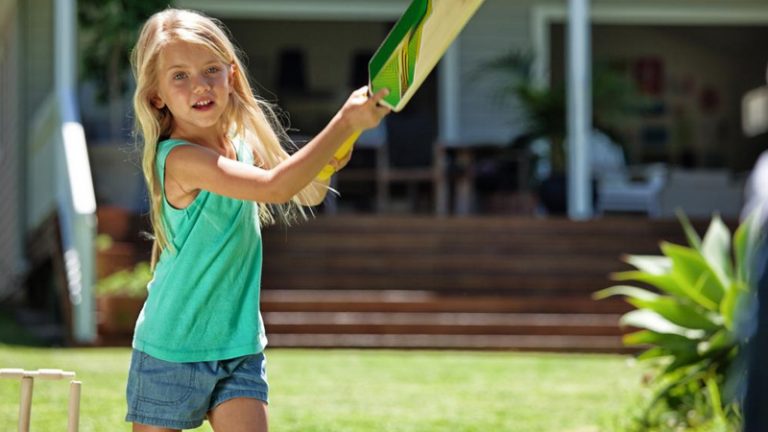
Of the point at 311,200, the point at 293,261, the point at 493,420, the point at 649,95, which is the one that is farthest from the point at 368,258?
the point at 649,95

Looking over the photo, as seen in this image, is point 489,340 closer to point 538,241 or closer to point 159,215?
point 538,241

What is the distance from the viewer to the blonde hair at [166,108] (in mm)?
2967

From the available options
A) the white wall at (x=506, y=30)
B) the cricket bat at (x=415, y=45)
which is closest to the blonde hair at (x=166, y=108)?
the cricket bat at (x=415, y=45)

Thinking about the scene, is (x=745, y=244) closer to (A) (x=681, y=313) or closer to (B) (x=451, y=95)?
(A) (x=681, y=313)

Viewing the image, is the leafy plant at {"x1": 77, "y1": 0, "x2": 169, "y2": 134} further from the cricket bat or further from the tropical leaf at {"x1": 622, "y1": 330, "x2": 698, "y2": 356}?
the cricket bat

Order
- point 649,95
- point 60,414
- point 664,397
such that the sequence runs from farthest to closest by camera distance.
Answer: point 649,95, point 60,414, point 664,397

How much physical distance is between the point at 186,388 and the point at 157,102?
26.1 inches

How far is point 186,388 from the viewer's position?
295 cm

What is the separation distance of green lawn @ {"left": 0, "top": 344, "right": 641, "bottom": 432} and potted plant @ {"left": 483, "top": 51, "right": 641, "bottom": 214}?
15.6 feet

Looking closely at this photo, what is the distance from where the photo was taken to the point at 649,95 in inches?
782

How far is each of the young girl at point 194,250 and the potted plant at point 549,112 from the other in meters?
10.1

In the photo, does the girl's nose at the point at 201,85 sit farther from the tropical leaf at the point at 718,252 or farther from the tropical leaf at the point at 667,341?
the tropical leaf at the point at 718,252

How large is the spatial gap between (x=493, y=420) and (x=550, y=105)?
8.02m

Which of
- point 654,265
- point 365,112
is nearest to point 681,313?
point 654,265
